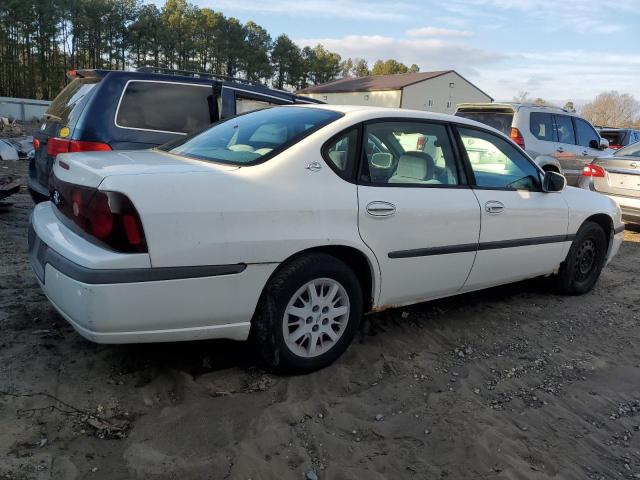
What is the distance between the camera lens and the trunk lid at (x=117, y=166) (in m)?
2.56

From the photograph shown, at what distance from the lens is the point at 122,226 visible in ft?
7.88

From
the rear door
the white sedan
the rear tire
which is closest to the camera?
the white sedan

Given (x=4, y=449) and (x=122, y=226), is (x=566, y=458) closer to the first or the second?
(x=122, y=226)

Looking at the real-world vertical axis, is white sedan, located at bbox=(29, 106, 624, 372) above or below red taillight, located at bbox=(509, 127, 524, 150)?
below

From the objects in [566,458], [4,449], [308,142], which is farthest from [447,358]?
[4,449]

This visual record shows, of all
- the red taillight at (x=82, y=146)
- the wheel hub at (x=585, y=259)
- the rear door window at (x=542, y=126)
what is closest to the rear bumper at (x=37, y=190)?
the red taillight at (x=82, y=146)

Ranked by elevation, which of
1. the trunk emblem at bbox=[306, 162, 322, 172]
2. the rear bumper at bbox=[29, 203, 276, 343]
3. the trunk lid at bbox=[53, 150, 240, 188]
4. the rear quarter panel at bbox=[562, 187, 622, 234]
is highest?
the trunk emblem at bbox=[306, 162, 322, 172]

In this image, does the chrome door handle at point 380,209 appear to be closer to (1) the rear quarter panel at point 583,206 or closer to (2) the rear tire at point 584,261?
(1) the rear quarter panel at point 583,206

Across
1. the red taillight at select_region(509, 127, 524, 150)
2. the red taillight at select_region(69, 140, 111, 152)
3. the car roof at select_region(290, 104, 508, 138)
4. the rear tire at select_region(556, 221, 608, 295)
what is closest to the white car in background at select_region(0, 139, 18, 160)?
the red taillight at select_region(69, 140, 111, 152)

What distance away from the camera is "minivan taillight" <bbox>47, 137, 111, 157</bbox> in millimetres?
4371

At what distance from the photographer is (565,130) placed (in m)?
9.60

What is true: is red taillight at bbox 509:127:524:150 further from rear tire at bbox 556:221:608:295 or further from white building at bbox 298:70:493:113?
white building at bbox 298:70:493:113

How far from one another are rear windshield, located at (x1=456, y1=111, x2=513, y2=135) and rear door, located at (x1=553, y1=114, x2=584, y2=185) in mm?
1166

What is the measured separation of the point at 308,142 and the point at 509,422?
1.86 metres
